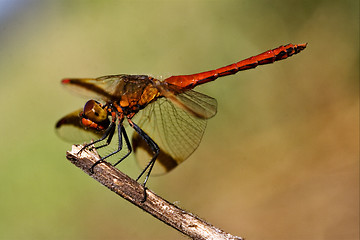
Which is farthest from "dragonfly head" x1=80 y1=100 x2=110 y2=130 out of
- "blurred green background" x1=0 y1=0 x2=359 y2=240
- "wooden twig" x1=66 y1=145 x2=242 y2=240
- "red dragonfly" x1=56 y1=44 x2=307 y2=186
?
"blurred green background" x1=0 y1=0 x2=359 y2=240

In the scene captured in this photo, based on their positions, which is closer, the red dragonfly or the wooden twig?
the wooden twig

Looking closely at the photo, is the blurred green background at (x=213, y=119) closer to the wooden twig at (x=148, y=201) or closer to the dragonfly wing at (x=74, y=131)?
the dragonfly wing at (x=74, y=131)

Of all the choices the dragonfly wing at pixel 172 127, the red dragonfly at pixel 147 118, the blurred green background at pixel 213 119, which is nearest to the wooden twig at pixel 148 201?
the red dragonfly at pixel 147 118

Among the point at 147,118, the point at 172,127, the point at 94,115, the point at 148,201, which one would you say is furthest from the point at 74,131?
the point at 148,201

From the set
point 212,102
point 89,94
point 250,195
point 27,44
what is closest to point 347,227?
point 250,195

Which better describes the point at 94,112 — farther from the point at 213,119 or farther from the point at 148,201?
the point at 213,119

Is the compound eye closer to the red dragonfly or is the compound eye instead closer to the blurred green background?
the red dragonfly
